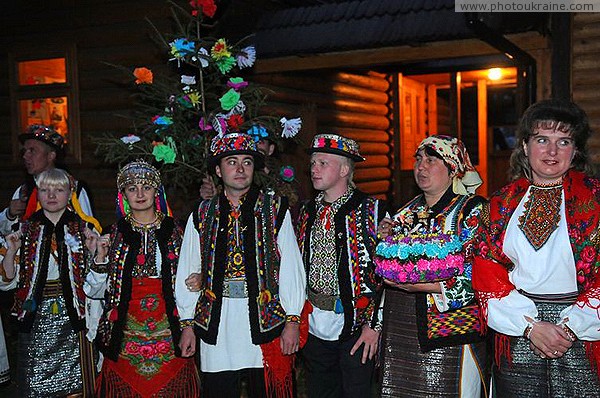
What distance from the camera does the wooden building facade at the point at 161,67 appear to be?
6.72m

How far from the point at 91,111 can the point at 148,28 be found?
1235 millimetres

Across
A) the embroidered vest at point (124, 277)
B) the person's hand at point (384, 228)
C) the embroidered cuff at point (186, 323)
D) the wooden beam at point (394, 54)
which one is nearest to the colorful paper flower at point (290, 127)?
the embroidered vest at point (124, 277)

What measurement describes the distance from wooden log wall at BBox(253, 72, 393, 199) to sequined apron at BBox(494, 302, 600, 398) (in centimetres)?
550

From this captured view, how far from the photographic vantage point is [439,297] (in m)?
3.36

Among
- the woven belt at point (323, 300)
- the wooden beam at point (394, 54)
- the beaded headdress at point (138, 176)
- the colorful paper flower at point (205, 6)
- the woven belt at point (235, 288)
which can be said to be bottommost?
the woven belt at point (323, 300)

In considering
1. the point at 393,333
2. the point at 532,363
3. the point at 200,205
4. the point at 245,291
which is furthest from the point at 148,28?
the point at 532,363

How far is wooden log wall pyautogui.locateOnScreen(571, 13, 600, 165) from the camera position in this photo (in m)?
6.70

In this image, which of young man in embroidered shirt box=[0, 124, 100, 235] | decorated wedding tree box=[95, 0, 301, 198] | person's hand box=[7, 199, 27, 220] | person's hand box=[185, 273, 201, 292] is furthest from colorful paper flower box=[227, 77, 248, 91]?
person's hand box=[7, 199, 27, 220]

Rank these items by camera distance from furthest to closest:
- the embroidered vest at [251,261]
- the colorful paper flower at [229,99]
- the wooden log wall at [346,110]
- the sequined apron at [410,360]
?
the wooden log wall at [346,110] < the colorful paper flower at [229,99] < the embroidered vest at [251,261] < the sequined apron at [410,360]

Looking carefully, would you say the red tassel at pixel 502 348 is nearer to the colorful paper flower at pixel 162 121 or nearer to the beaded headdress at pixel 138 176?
the beaded headdress at pixel 138 176

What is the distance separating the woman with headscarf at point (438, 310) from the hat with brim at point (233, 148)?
913mm

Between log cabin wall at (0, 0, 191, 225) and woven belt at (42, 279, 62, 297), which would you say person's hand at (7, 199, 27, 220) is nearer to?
woven belt at (42, 279, 62, 297)

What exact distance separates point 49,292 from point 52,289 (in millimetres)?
27

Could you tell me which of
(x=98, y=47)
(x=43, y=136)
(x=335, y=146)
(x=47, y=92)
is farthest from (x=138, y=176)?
(x=47, y=92)
